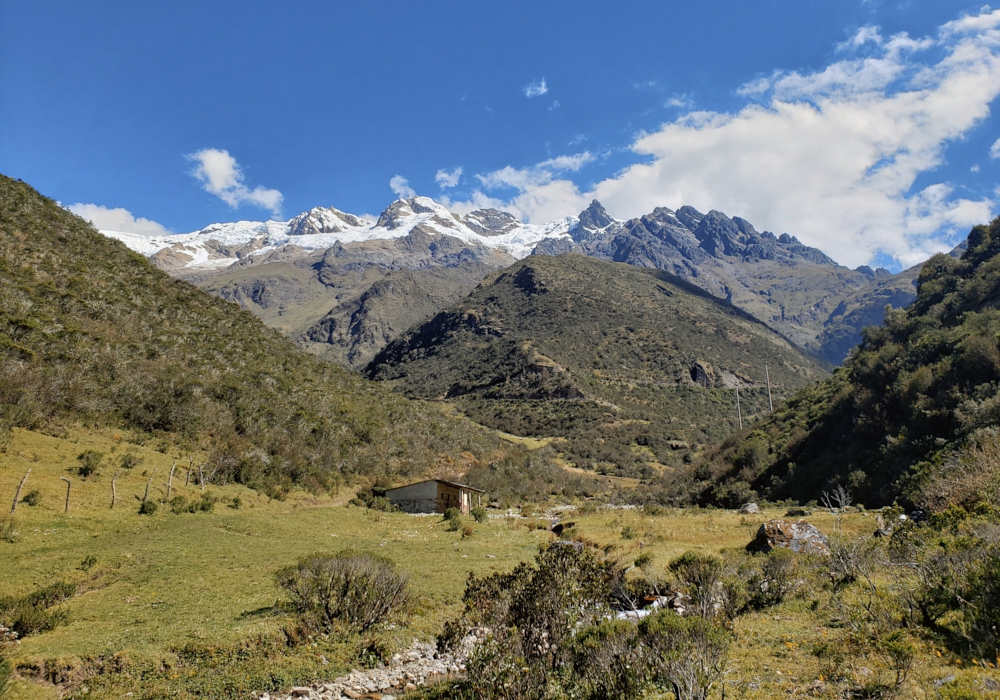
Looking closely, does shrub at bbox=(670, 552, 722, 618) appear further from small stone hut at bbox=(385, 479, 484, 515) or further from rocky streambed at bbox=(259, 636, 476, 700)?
small stone hut at bbox=(385, 479, 484, 515)

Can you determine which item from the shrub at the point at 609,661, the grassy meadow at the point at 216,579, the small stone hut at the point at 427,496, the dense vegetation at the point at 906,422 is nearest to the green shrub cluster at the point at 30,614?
the grassy meadow at the point at 216,579

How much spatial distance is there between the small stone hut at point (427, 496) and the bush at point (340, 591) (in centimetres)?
1773

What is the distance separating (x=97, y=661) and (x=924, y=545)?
530 inches

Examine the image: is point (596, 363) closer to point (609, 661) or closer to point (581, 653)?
point (581, 653)

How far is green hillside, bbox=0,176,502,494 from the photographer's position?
20953mm

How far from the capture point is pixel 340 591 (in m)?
10.0

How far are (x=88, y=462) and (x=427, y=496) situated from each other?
1564 cm

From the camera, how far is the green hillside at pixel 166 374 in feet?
68.7

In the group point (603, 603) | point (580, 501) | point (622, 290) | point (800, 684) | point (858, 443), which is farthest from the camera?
point (622, 290)

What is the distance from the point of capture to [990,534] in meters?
7.54

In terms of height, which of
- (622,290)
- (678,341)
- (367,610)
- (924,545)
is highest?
(622,290)

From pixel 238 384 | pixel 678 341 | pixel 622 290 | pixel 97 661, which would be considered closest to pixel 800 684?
pixel 97 661

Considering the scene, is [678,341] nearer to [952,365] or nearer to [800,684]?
[952,365]

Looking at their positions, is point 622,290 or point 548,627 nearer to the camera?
point 548,627
